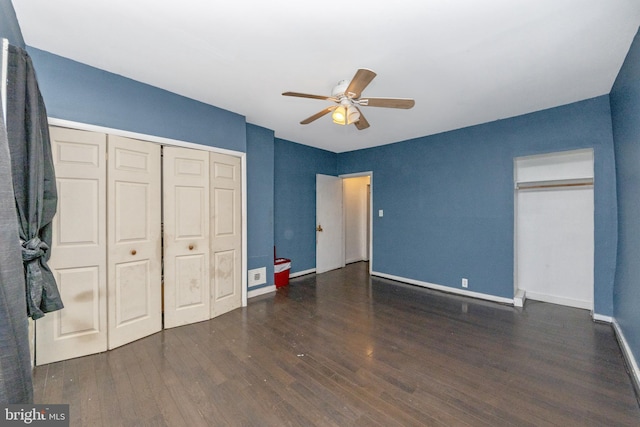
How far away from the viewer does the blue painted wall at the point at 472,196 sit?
9.21 feet

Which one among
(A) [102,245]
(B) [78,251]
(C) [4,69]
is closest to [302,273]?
(A) [102,245]

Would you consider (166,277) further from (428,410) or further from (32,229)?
(428,410)

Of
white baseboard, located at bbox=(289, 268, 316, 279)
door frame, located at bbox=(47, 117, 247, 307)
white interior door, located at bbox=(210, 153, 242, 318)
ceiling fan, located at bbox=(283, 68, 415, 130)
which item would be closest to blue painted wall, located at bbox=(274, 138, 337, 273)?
white baseboard, located at bbox=(289, 268, 316, 279)

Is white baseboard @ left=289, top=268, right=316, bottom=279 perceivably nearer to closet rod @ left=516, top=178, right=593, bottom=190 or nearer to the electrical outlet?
the electrical outlet

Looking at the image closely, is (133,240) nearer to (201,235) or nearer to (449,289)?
(201,235)

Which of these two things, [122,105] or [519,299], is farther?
[519,299]

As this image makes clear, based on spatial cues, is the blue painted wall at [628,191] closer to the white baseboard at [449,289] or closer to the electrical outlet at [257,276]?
the white baseboard at [449,289]

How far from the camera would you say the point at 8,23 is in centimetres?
159

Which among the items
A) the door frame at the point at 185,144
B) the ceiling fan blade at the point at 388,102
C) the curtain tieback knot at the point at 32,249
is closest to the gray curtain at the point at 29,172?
the curtain tieback knot at the point at 32,249

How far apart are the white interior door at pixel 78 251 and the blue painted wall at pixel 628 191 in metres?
4.39

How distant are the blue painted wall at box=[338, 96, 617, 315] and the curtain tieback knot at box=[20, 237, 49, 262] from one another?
14.4ft

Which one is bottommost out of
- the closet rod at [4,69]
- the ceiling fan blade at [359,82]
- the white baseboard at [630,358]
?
the white baseboard at [630,358]

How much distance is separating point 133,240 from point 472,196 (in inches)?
172

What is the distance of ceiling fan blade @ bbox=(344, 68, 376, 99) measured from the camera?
1.74 meters
